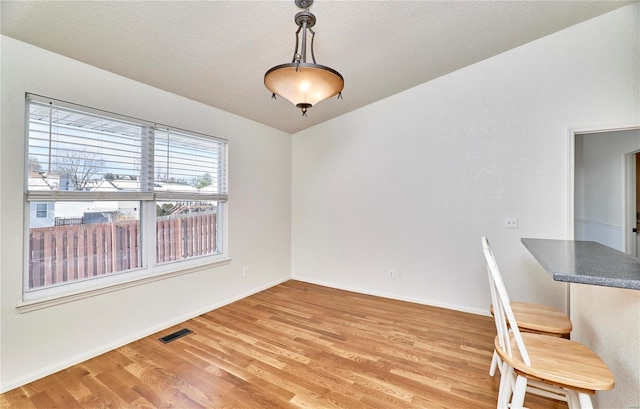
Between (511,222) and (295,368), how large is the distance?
2800 mm

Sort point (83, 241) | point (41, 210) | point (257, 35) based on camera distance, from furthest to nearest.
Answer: point (83, 241)
point (257, 35)
point (41, 210)

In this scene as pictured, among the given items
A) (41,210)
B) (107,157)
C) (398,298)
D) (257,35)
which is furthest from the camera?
(398,298)

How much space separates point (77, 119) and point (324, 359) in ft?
9.53

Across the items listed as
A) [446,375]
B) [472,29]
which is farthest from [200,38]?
[446,375]

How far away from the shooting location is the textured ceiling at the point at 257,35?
1.85 metres

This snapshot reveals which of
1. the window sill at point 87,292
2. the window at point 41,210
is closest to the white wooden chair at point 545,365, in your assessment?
the window sill at point 87,292

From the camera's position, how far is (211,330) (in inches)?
109

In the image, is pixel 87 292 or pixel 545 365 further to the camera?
pixel 87 292

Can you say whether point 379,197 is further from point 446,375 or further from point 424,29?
point 446,375

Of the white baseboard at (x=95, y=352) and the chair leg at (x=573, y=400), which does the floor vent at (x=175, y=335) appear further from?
the chair leg at (x=573, y=400)

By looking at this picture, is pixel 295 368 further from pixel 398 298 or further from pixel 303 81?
pixel 303 81

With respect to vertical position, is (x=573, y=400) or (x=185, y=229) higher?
(x=185, y=229)

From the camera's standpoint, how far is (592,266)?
1.25 metres

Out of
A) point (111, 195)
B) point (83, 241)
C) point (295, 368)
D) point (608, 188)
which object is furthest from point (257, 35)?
point (608, 188)
